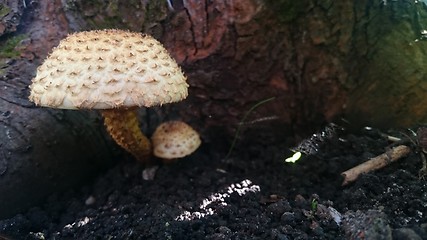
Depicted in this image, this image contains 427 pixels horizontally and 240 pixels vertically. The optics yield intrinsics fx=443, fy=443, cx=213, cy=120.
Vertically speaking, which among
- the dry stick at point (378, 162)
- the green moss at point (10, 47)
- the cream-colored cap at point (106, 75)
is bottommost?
the dry stick at point (378, 162)

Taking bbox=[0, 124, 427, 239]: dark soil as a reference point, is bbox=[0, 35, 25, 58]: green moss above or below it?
above

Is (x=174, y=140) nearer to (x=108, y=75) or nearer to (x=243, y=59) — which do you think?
(x=243, y=59)

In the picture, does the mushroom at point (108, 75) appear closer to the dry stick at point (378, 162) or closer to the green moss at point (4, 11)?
the green moss at point (4, 11)

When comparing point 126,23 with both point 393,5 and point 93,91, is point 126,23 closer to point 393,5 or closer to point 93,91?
point 93,91

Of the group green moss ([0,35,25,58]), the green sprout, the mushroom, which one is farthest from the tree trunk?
the mushroom

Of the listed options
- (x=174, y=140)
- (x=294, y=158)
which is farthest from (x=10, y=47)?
(x=294, y=158)

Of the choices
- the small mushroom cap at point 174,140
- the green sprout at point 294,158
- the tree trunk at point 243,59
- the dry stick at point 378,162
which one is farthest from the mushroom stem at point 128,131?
the dry stick at point 378,162

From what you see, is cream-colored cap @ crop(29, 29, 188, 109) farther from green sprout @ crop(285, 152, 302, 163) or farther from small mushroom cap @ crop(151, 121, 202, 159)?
green sprout @ crop(285, 152, 302, 163)
